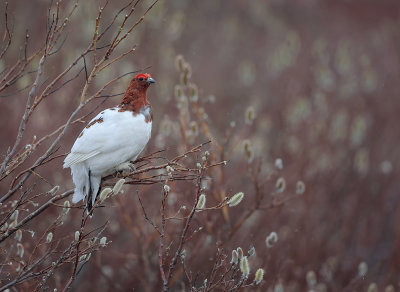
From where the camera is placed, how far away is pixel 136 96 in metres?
3.48

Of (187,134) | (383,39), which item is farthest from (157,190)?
(383,39)

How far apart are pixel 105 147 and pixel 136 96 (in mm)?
430

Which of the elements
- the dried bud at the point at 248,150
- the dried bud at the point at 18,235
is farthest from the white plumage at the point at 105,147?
the dried bud at the point at 248,150

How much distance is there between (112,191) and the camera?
2641mm

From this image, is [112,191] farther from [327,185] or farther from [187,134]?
[327,185]

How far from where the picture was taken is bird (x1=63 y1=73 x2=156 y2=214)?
129 inches

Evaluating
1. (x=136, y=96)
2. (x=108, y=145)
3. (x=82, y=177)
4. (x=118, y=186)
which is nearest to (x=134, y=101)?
(x=136, y=96)

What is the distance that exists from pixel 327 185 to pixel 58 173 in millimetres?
3413

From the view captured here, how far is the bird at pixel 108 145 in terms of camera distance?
3268 millimetres

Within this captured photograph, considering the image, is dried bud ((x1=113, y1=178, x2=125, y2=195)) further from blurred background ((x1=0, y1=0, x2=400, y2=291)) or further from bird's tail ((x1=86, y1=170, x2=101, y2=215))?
blurred background ((x1=0, y1=0, x2=400, y2=291))

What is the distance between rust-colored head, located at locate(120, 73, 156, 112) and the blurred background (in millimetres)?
976

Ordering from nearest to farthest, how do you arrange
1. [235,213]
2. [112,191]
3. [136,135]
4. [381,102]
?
[112,191] < [136,135] < [235,213] < [381,102]

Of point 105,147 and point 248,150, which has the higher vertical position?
point 248,150

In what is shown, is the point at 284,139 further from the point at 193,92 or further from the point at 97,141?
the point at 97,141
